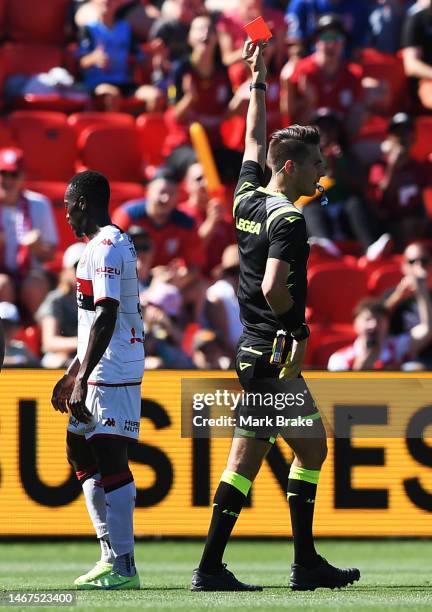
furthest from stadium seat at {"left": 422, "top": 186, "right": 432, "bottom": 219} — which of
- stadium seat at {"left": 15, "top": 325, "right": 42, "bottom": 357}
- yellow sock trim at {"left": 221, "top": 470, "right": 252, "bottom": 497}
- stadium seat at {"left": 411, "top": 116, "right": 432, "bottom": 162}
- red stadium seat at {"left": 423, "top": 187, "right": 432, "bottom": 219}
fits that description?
yellow sock trim at {"left": 221, "top": 470, "right": 252, "bottom": 497}

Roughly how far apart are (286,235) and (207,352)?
176 inches

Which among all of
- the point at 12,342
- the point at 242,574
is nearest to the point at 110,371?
the point at 242,574

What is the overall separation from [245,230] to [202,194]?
6148 mm

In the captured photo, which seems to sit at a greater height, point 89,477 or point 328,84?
point 328,84

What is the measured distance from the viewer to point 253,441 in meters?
6.27

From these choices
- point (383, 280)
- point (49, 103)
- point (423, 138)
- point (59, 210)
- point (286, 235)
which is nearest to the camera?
point (286, 235)

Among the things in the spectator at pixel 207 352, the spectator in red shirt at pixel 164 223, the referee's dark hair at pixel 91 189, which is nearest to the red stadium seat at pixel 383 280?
the spectator in red shirt at pixel 164 223

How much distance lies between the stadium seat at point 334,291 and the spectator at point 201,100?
1.69 metres

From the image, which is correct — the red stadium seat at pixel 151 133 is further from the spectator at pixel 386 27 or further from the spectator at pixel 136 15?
the spectator at pixel 386 27

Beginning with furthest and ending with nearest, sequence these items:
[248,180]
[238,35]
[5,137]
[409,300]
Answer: [238,35] → [5,137] → [409,300] → [248,180]

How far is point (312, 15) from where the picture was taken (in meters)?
14.4

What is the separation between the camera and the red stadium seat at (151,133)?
43.9 feet

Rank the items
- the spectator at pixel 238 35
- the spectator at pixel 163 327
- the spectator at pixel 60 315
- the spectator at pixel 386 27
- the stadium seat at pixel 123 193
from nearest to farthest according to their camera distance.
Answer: the spectator at pixel 60 315, the spectator at pixel 163 327, the stadium seat at pixel 123 193, the spectator at pixel 238 35, the spectator at pixel 386 27

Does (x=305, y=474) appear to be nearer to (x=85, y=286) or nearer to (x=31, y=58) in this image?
(x=85, y=286)
